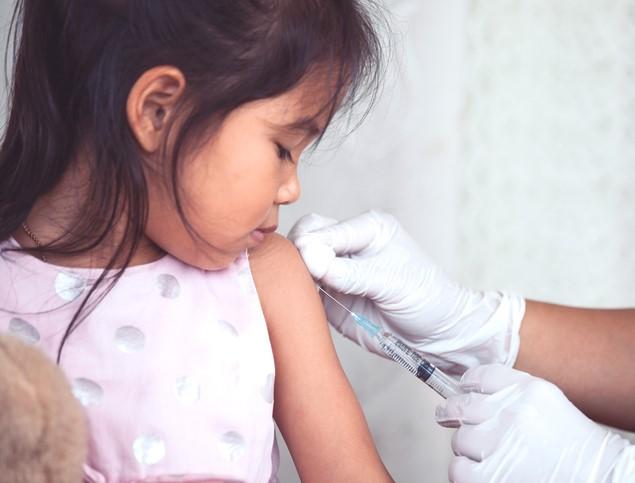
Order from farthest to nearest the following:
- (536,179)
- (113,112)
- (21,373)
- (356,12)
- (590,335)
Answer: (536,179)
(590,335)
(356,12)
(113,112)
(21,373)

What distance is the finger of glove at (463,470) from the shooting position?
48.1 inches

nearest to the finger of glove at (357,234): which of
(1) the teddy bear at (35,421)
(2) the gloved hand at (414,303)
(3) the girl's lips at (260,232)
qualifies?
(2) the gloved hand at (414,303)

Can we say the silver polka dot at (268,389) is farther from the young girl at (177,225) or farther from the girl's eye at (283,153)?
the girl's eye at (283,153)

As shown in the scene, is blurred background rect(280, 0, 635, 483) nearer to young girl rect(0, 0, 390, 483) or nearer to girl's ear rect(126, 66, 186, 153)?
young girl rect(0, 0, 390, 483)

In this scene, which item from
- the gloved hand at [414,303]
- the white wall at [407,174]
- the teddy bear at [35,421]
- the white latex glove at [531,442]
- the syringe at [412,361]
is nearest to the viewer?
the teddy bear at [35,421]

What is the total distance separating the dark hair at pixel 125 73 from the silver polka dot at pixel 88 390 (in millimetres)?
74

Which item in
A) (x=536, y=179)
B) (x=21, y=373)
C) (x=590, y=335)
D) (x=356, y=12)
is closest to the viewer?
(x=21, y=373)

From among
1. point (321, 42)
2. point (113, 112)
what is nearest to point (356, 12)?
point (321, 42)

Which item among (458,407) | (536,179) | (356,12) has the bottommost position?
(458,407)

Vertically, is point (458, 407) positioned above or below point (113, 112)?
below

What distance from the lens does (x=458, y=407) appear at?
4.20 ft

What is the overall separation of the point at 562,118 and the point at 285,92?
3.94 feet

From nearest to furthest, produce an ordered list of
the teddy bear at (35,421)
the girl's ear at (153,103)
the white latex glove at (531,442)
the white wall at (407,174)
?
1. the teddy bear at (35,421)
2. the girl's ear at (153,103)
3. the white latex glove at (531,442)
4. the white wall at (407,174)

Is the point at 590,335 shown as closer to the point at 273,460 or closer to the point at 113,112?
the point at 273,460
